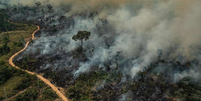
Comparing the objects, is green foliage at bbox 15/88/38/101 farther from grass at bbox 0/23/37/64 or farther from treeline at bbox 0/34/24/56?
treeline at bbox 0/34/24/56

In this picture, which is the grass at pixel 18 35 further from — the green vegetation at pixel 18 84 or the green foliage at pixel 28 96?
the green foliage at pixel 28 96

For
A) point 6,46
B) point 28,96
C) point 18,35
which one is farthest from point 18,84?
point 18,35

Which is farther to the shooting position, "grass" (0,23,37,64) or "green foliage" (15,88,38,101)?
"grass" (0,23,37,64)

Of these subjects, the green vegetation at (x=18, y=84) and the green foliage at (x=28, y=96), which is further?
the green vegetation at (x=18, y=84)

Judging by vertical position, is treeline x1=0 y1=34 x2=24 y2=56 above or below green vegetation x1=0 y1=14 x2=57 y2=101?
above

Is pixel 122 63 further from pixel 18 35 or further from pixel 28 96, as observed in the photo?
pixel 18 35

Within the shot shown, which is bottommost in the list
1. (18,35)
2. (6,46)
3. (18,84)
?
(18,84)

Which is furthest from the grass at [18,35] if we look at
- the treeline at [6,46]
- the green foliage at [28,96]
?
the green foliage at [28,96]

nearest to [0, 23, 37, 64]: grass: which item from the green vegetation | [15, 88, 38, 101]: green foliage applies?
the green vegetation
